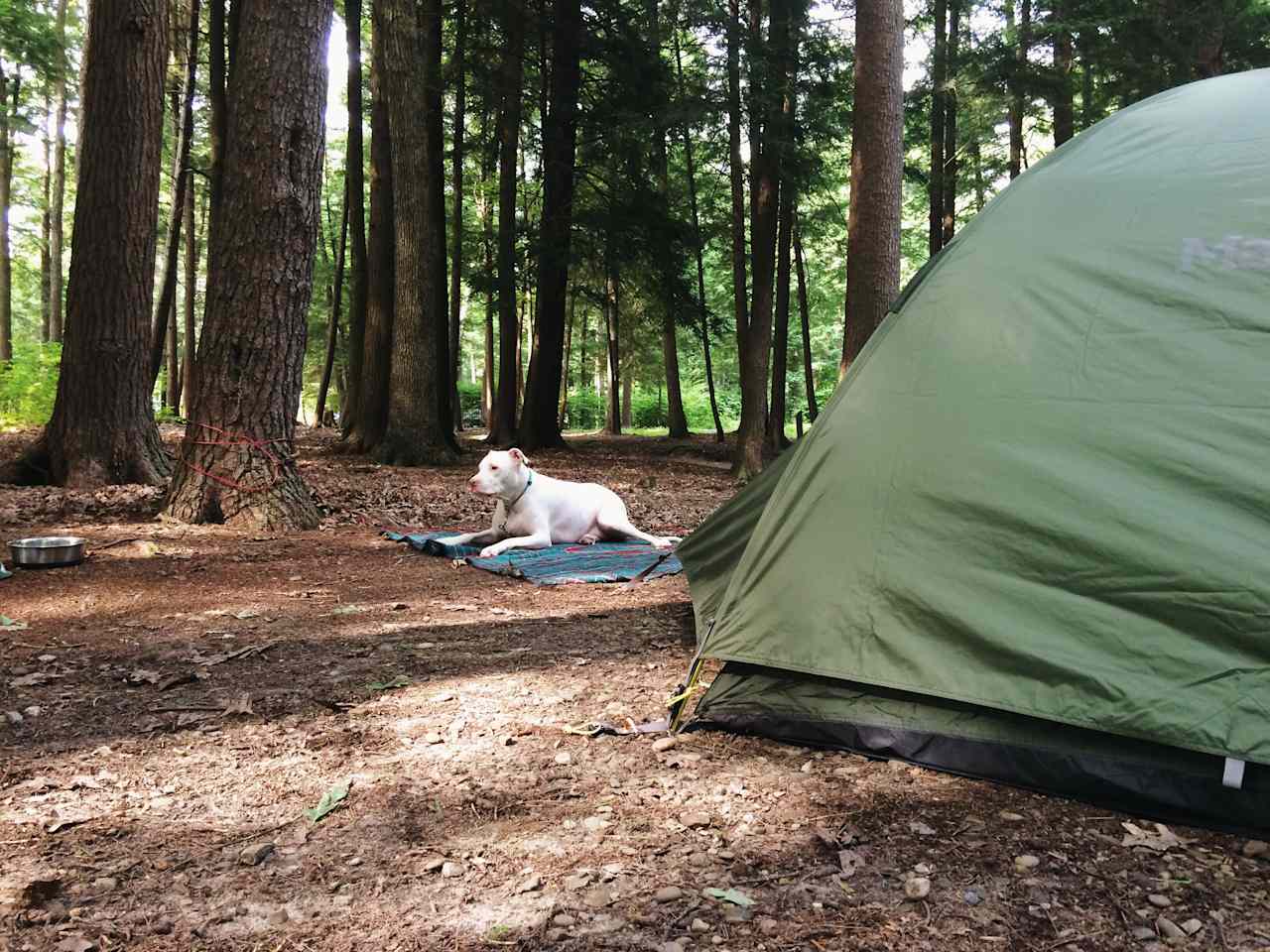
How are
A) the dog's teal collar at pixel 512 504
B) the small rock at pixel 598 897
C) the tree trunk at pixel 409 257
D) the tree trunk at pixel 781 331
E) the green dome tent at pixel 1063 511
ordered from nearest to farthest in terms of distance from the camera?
the small rock at pixel 598 897
the green dome tent at pixel 1063 511
the dog's teal collar at pixel 512 504
the tree trunk at pixel 409 257
the tree trunk at pixel 781 331

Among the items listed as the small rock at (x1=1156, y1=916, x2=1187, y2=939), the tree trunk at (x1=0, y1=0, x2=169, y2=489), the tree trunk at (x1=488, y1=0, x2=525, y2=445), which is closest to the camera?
the small rock at (x1=1156, y1=916, x2=1187, y2=939)

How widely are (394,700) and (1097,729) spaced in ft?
7.81

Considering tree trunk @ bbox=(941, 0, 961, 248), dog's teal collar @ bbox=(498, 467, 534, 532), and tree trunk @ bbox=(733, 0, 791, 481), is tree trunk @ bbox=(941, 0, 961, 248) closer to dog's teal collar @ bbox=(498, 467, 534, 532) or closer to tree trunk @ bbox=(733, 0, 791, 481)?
tree trunk @ bbox=(733, 0, 791, 481)

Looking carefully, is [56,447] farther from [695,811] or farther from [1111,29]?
[1111,29]

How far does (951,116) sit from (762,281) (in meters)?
6.98

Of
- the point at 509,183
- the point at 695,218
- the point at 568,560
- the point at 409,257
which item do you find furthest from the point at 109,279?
the point at 695,218

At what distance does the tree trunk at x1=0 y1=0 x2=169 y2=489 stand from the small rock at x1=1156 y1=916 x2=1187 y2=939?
7.79m

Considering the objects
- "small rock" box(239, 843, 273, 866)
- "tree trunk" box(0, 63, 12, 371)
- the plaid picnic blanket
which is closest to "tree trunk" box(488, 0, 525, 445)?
the plaid picnic blanket

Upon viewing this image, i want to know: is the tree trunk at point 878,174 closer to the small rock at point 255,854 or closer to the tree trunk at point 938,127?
the small rock at point 255,854

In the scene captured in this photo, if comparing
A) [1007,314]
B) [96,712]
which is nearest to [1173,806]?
[1007,314]

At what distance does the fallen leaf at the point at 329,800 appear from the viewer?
8.09ft

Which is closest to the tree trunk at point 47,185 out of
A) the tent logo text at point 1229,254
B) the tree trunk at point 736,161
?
the tree trunk at point 736,161

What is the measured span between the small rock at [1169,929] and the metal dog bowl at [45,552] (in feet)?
18.4

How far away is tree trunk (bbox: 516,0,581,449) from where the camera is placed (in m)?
13.3
